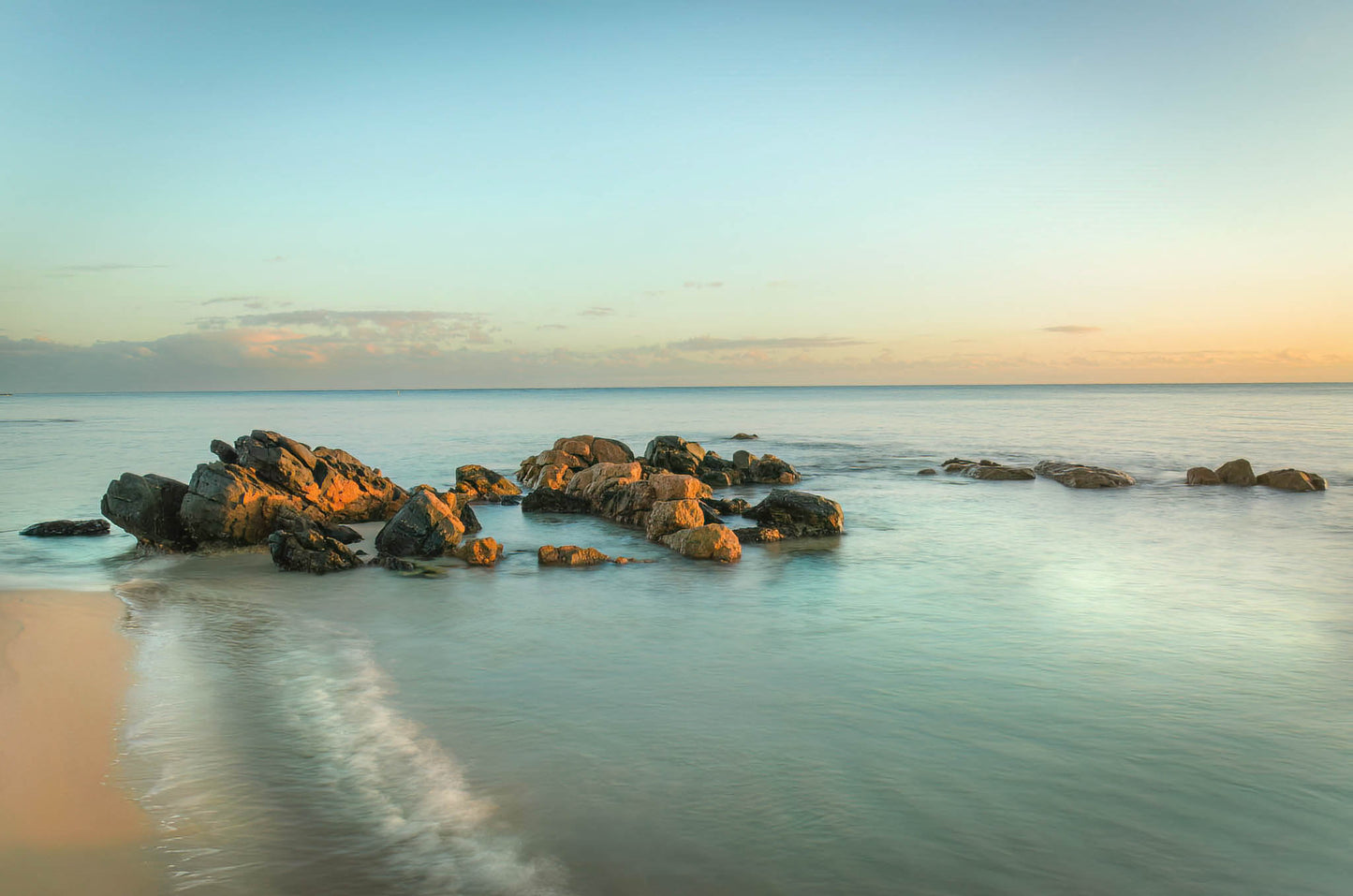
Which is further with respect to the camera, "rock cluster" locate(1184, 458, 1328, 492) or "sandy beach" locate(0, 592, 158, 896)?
"rock cluster" locate(1184, 458, 1328, 492)

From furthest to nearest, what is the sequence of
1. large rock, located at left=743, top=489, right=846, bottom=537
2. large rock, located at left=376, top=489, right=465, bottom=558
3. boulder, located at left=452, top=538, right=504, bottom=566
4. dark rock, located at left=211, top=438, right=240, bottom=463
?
large rock, located at left=743, top=489, right=846, bottom=537 < dark rock, located at left=211, top=438, right=240, bottom=463 < large rock, located at left=376, top=489, right=465, bottom=558 < boulder, located at left=452, top=538, right=504, bottom=566

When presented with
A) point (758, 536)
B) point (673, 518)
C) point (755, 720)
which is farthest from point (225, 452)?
point (755, 720)

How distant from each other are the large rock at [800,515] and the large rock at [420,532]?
6108 millimetres

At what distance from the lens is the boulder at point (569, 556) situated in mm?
13312

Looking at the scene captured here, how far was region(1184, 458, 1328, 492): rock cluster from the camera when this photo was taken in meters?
22.4

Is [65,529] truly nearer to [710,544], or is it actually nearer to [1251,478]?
[710,544]

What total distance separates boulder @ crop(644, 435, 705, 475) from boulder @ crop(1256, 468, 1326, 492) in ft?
54.1

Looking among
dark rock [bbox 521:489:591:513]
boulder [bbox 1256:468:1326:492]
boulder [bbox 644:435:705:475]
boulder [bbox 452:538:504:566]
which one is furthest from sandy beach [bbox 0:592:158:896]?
boulder [bbox 1256:468:1326:492]

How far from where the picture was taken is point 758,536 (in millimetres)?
15211

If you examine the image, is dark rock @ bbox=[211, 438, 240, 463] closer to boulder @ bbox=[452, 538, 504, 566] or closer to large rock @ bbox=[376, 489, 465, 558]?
large rock @ bbox=[376, 489, 465, 558]

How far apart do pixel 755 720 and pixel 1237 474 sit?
75.7 feet

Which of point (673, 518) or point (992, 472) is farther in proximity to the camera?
point (992, 472)

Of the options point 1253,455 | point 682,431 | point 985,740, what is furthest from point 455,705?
point 682,431

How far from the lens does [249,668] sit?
7.98 metres
